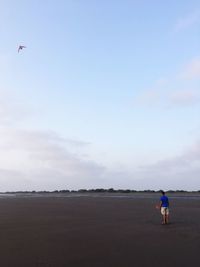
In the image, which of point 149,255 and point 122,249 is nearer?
point 149,255

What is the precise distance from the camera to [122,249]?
50.6 feet

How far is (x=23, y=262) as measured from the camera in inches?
525

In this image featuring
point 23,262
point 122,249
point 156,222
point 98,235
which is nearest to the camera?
point 23,262

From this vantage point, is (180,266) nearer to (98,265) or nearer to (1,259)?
(98,265)

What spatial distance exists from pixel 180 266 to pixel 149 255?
1886 mm

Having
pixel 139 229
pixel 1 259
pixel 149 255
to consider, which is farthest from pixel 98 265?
pixel 139 229

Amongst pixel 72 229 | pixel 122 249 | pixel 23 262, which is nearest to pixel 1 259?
pixel 23 262

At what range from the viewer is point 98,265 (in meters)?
12.8

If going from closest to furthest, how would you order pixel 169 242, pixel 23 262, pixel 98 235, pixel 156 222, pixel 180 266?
1. pixel 180 266
2. pixel 23 262
3. pixel 169 242
4. pixel 98 235
5. pixel 156 222

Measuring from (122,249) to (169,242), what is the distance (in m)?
2.43

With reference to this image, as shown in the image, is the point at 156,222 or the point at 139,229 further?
the point at 156,222

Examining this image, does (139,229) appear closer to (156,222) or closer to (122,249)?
(156,222)

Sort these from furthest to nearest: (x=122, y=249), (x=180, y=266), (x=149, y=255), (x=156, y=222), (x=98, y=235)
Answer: (x=156, y=222), (x=98, y=235), (x=122, y=249), (x=149, y=255), (x=180, y=266)

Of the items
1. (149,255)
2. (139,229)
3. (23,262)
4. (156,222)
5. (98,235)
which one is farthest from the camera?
(156,222)
